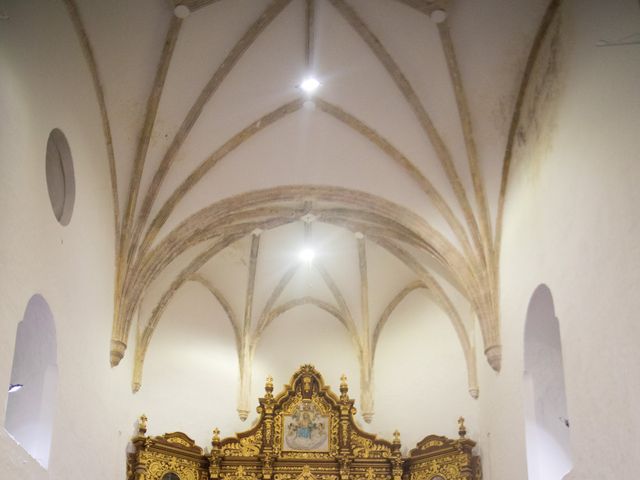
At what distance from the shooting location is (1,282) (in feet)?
32.4

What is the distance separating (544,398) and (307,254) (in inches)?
301

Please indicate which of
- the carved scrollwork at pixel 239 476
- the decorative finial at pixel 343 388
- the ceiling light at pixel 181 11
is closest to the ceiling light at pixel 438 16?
the ceiling light at pixel 181 11

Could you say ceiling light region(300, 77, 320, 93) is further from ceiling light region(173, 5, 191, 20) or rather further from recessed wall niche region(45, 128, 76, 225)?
recessed wall niche region(45, 128, 76, 225)

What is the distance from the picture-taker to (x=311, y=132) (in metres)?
17.0

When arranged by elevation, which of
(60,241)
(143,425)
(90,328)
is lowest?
(143,425)

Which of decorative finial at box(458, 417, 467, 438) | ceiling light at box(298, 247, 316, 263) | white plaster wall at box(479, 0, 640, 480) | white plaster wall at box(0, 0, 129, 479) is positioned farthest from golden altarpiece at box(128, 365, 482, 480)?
white plaster wall at box(479, 0, 640, 480)

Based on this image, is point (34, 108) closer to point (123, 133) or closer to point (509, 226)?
point (123, 133)

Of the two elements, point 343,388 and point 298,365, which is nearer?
point 343,388

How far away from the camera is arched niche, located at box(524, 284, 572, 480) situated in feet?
44.9

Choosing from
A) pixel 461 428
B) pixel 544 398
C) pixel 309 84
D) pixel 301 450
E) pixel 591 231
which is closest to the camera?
pixel 591 231

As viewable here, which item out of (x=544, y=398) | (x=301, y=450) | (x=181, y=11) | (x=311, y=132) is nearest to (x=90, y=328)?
(x=181, y=11)

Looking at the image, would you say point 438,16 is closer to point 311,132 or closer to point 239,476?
point 311,132

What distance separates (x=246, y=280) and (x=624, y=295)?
39.3ft

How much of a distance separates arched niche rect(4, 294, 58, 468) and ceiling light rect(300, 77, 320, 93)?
6.47 metres
